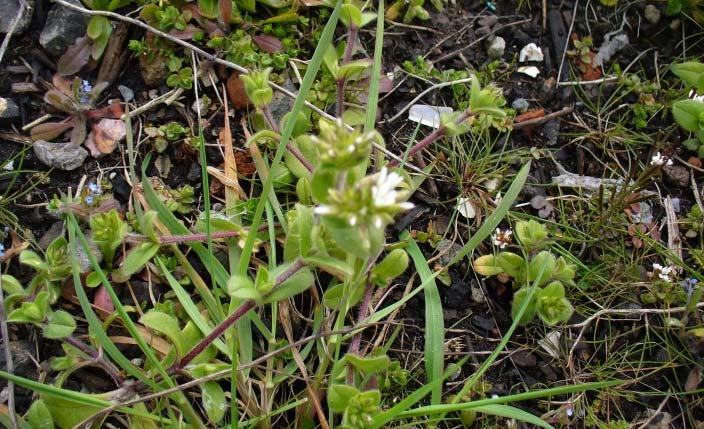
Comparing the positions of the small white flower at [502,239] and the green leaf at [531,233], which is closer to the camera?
the green leaf at [531,233]

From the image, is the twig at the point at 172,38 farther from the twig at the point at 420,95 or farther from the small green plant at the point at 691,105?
the small green plant at the point at 691,105

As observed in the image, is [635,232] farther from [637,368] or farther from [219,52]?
[219,52]

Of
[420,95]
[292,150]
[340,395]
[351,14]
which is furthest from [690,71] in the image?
[340,395]

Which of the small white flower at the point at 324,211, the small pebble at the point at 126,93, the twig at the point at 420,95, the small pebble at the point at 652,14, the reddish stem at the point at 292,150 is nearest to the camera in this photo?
the small white flower at the point at 324,211

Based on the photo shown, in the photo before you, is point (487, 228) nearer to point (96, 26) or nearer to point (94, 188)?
point (94, 188)

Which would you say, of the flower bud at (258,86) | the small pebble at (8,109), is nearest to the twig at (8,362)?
the small pebble at (8,109)

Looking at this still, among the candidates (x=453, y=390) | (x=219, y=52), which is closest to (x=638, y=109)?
(x=453, y=390)
